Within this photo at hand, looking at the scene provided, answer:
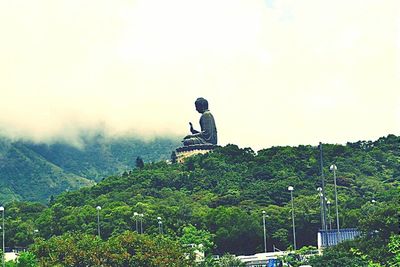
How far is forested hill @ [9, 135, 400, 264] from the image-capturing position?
76.7 metres

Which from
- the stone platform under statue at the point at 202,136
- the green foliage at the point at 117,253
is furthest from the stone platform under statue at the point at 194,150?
the green foliage at the point at 117,253

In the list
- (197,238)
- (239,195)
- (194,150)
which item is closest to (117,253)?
(197,238)

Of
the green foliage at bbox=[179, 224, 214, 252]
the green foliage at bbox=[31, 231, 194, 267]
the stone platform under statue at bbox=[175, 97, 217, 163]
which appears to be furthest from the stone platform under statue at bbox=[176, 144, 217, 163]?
the green foliage at bbox=[31, 231, 194, 267]

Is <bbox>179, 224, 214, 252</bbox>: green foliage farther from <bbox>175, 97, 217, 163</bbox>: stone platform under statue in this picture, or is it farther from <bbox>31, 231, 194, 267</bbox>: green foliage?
<bbox>175, 97, 217, 163</bbox>: stone platform under statue

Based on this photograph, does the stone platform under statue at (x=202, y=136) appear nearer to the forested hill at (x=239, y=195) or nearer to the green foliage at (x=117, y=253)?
the forested hill at (x=239, y=195)

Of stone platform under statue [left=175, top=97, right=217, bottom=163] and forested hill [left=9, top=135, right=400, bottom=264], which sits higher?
stone platform under statue [left=175, top=97, right=217, bottom=163]

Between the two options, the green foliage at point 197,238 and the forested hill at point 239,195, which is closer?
the green foliage at point 197,238

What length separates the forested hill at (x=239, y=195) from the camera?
7669cm

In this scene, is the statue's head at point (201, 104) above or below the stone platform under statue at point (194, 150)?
above

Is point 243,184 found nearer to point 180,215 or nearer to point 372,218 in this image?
point 180,215

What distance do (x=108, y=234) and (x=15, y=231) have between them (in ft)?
32.6

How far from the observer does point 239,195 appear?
91438 millimetres

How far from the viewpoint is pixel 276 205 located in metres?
87.4

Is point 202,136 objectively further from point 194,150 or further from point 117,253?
point 117,253
